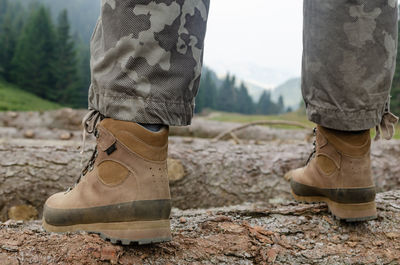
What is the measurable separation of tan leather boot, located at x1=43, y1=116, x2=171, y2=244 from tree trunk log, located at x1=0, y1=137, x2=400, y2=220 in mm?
1360

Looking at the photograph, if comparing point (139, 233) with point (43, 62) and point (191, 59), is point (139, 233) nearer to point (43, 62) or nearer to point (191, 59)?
point (191, 59)

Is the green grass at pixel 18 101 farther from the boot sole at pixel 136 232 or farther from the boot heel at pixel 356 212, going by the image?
→ the boot heel at pixel 356 212

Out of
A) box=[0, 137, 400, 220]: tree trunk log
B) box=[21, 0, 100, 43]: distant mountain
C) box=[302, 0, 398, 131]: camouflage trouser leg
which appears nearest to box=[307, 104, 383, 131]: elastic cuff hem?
box=[302, 0, 398, 131]: camouflage trouser leg

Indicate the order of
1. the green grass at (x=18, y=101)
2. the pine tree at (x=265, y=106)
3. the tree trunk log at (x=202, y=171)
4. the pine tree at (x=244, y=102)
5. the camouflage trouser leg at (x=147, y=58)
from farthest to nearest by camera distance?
the pine tree at (x=265, y=106)
the pine tree at (x=244, y=102)
the green grass at (x=18, y=101)
the tree trunk log at (x=202, y=171)
the camouflage trouser leg at (x=147, y=58)

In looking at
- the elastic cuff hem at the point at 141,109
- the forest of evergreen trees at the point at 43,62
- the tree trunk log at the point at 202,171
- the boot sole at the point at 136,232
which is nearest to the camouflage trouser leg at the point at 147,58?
the elastic cuff hem at the point at 141,109

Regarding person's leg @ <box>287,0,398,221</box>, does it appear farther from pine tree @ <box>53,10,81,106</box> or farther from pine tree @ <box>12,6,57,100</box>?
pine tree @ <box>12,6,57,100</box>

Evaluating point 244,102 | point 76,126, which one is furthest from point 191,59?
point 244,102

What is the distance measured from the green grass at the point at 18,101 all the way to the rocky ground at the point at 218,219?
2004cm

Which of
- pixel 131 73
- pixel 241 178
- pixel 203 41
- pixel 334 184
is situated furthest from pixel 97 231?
pixel 241 178

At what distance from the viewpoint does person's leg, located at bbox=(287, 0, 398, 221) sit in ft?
3.82

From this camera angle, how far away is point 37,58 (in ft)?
104

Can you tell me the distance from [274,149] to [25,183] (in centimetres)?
209

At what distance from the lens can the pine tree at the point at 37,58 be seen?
31453 millimetres

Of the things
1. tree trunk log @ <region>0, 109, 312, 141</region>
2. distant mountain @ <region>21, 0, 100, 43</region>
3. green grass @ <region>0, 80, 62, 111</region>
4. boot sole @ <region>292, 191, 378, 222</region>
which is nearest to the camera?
boot sole @ <region>292, 191, 378, 222</region>
